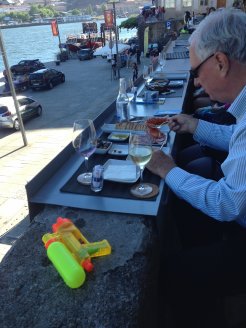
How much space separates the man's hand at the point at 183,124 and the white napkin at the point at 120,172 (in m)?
0.73

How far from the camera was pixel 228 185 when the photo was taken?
5.27ft

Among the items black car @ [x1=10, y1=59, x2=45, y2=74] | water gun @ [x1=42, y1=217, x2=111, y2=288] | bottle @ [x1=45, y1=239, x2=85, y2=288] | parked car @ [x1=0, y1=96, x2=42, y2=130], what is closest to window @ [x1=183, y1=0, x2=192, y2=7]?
black car @ [x1=10, y1=59, x2=45, y2=74]

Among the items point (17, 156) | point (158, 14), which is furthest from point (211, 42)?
point (158, 14)

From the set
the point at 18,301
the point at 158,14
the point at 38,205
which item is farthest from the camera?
the point at 158,14

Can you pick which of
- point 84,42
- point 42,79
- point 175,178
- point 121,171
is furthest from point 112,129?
point 84,42

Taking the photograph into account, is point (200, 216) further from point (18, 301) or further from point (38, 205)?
point (18, 301)

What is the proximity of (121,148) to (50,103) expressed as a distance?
18.5m

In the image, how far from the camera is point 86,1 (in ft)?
459

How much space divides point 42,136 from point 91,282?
44.4 feet

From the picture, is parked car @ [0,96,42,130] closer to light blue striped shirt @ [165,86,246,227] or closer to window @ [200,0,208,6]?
light blue striped shirt @ [165,86,246,227]

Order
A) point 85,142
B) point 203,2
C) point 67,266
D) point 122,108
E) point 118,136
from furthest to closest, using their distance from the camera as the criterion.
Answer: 1. point 203,2
2. point 122,108
3. point 118,136
4. point 85,142
5. point 67,266

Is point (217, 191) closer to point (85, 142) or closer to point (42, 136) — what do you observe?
point (85, 142)

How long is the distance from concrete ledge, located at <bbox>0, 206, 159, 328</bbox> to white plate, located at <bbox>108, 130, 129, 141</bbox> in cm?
93

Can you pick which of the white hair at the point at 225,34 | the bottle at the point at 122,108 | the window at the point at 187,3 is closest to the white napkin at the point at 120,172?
the white hair at the point at 225,34
